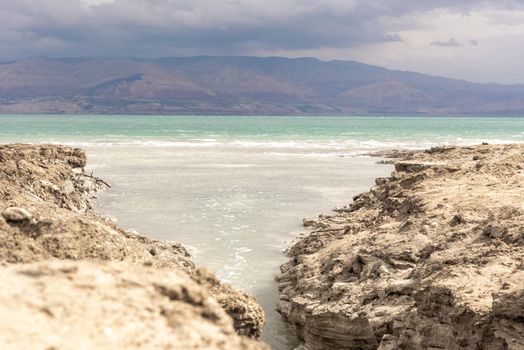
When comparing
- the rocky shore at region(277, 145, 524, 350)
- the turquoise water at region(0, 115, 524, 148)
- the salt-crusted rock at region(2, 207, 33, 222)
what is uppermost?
the salt-crusted rock at region(2, 207, 33, 222)

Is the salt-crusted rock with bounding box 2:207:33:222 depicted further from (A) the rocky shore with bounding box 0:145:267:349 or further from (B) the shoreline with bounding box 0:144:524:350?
(A) the rocky shore with bounding box 0:145:267:349

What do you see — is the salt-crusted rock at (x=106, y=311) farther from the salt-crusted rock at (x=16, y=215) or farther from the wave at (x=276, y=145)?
the wave at (x=276, y=145)

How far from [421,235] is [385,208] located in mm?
4223

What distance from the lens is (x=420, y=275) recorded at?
815 cm

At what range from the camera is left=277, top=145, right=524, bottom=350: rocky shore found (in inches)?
259

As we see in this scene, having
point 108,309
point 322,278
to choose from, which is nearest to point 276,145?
point 322,278

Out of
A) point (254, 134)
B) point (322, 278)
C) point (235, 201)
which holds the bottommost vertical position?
point (254, 134)

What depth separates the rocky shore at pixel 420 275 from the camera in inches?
259

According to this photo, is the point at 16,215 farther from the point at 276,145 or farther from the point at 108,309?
the point at 276,145

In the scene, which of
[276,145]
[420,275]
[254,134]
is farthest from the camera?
[254,134]

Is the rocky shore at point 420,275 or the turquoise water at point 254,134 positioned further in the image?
the turquoise water at point 254,134

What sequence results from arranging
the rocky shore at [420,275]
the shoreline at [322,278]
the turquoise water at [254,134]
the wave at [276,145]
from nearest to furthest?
the shoreline at [322,278] → the rocky shore at [420,275] → the wave at [276,145] → the turquoise water at [254,134]

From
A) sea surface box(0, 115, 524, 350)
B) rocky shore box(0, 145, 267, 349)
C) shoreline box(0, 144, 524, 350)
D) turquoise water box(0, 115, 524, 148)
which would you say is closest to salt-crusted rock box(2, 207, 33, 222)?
shoreline box(0, 144, 524, 350)

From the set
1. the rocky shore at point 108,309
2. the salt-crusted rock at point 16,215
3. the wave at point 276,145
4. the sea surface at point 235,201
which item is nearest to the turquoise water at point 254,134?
the wave at point 276,145
